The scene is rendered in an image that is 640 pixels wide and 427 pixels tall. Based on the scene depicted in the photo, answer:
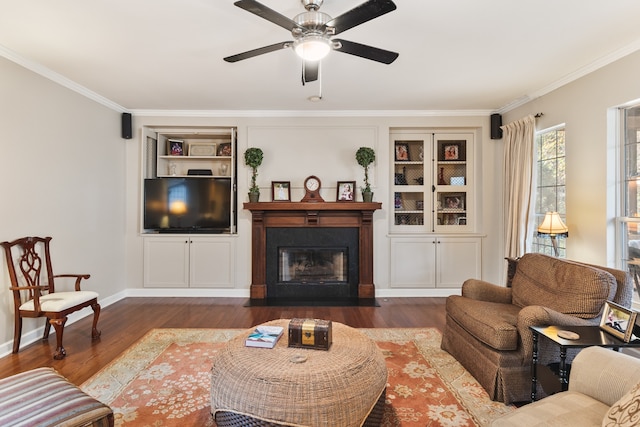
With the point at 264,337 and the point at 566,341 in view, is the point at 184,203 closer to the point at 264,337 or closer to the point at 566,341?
the point at 264,337

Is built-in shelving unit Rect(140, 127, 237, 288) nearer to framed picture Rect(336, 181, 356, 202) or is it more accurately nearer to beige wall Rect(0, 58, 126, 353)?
beige wall Rect(0, 58, 126, 353)

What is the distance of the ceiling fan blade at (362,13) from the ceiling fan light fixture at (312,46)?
0.10 metres

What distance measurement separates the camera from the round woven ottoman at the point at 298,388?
1.55m

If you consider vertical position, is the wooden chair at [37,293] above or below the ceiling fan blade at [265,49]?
below

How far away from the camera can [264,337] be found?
6.65 ft

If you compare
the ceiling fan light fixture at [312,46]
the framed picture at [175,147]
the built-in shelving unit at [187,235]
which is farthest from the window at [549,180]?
the framed picture at [175,147]

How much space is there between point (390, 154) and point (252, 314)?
9.51ft

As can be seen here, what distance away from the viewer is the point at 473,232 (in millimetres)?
4797

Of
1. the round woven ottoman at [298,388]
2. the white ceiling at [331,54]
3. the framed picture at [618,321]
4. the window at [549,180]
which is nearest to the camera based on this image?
the round woven ottoman at [298,388]

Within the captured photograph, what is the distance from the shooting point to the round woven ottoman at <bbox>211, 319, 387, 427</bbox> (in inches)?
61.0

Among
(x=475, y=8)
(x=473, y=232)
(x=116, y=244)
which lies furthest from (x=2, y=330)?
(x=473, y=232)

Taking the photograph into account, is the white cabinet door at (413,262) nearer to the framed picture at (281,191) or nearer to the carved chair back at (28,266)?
the framed picture at (281,191)

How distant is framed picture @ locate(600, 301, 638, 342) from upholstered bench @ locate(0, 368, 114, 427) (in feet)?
8.57

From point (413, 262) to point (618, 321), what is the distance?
113 inches
